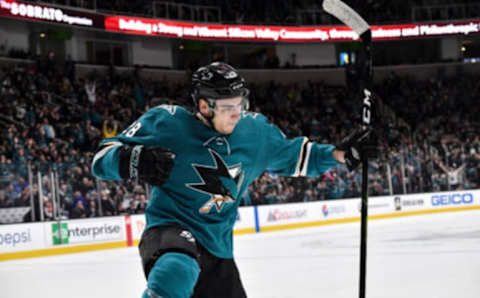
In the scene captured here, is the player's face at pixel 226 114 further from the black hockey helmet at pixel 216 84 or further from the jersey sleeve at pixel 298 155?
the jersey sleeve at pixel 298 155

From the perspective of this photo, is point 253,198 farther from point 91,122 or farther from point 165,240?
point 165,240

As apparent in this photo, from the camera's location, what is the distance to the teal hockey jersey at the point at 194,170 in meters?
2.50

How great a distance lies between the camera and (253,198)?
11.7m

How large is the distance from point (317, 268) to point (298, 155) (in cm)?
334

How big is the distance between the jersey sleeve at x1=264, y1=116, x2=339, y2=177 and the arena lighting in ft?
42.1

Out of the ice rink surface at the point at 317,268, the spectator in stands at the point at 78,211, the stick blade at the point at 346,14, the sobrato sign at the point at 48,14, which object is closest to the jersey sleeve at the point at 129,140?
the stick blade at the point at 346,14

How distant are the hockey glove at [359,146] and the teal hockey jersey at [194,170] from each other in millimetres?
446

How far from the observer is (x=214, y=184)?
2529 mm

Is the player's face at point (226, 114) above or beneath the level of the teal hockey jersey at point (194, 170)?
above

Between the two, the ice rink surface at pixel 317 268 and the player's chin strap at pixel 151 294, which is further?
the ice rink surface at pixel 317 268

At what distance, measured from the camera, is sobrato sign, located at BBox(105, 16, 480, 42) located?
17170mm

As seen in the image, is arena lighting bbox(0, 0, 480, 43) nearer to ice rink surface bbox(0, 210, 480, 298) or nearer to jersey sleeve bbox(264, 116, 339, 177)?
ice rink surface bbox(0, 210, 480, 298)

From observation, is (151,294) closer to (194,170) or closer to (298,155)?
(194,170)

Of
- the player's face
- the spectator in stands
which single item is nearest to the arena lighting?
the spectator in stands
